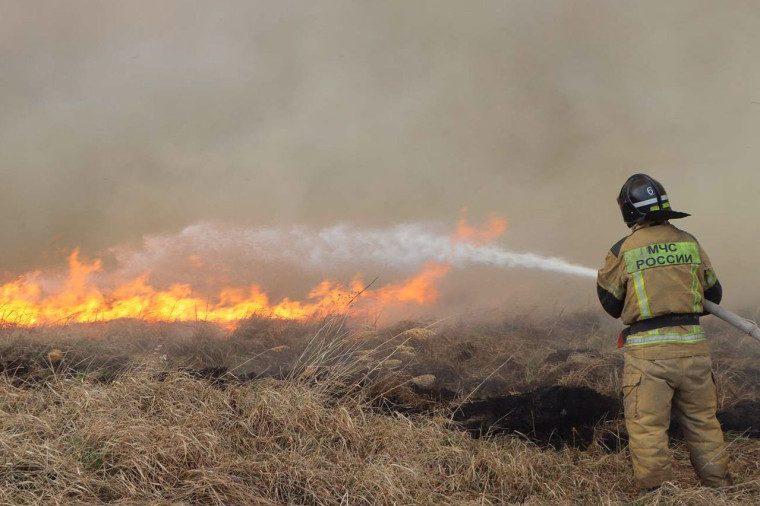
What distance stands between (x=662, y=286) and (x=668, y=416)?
105cm

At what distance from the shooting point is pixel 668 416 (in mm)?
4484

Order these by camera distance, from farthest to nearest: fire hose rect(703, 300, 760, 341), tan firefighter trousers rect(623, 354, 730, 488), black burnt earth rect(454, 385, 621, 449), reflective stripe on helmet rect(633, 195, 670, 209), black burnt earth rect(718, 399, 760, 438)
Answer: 1. black burnt earth rect(718, 399, 760, 438)
2. black burnt earth rect(454, 385, 621, 449)
3. reflective stripe on helmet rect(633, 195, 670, 209)
4. fire hose rect(703, 300, 760, 341)
5. tan firefighter trousers rect(623, 354, 730, 488)

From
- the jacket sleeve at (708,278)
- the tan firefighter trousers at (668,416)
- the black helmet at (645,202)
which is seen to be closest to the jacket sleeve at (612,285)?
the black helmet at (645,202)

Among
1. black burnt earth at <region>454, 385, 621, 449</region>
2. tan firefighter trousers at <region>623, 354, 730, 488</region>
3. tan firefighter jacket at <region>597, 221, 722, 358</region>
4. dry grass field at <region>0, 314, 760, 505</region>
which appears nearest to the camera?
dry grass field at <region>0, 314, 760, 505</region>

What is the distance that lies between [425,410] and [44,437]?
3503 millimetres

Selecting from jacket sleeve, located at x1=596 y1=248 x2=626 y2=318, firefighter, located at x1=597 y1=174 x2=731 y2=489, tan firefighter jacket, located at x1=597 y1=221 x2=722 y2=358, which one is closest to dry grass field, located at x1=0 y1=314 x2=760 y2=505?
firefighter, located at x1=597 y1=174 x2=731 y2=489

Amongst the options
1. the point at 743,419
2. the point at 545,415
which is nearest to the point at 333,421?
the point at 545,415

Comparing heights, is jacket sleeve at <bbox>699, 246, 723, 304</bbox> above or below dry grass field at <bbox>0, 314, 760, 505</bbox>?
above

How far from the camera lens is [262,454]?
459cm

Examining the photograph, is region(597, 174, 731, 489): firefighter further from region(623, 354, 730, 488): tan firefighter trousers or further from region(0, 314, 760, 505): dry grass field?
region(0, 314, 760, 505): dry grass field

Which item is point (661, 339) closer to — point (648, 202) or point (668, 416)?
point (668, 416)

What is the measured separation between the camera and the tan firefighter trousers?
4.39 m

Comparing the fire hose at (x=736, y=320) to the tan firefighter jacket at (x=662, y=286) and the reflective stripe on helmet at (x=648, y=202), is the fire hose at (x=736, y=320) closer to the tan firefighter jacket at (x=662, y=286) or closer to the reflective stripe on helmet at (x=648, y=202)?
the tan firefighter jacket at (x=662, y=286)

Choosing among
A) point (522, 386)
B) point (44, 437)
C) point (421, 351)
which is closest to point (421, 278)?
point (421, 351)
